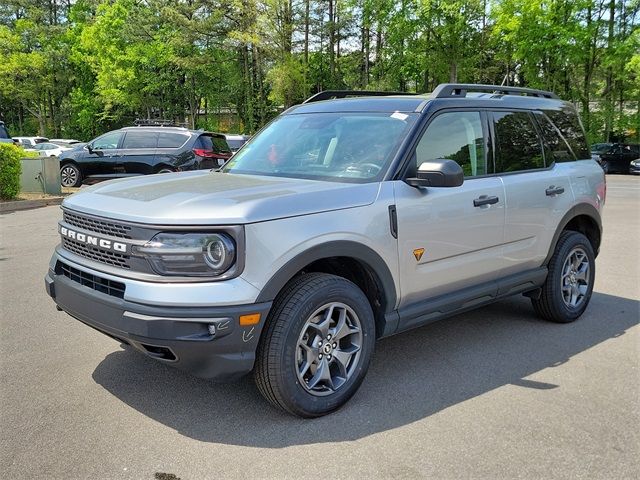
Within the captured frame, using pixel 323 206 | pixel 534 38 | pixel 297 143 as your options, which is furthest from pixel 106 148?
pixel 534 38

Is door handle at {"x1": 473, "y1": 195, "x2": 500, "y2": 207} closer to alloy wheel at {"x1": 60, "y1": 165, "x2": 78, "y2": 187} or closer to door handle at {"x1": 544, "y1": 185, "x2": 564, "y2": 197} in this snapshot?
door handle at {"x1": 544, "y1": 185, "x2": 564, "y2": 197}

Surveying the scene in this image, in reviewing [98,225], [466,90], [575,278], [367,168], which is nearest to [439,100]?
[466,90]

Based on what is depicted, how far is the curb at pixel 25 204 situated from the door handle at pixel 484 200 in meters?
11.5

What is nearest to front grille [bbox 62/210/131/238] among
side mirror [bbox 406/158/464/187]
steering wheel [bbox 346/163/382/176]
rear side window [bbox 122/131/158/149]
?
steering wheel [bbox 346/163/382/176]

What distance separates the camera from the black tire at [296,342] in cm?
305

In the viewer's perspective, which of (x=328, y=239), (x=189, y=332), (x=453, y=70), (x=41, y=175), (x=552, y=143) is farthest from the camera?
(x=453, y=70)

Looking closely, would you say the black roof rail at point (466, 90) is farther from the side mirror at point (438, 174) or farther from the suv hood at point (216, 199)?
the suv hood at point (216, 199)

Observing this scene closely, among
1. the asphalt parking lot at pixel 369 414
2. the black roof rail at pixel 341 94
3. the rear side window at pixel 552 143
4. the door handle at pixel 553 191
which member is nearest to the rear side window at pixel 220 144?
the black roof rail at pixel 341 94

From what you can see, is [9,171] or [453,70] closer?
[9,171]

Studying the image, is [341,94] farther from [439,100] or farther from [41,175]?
[41,175]

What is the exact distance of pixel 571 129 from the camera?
5.24 m

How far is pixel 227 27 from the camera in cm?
3822

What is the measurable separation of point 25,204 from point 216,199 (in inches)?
457

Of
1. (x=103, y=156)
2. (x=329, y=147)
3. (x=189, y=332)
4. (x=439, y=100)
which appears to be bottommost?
(x=189, y=332)
